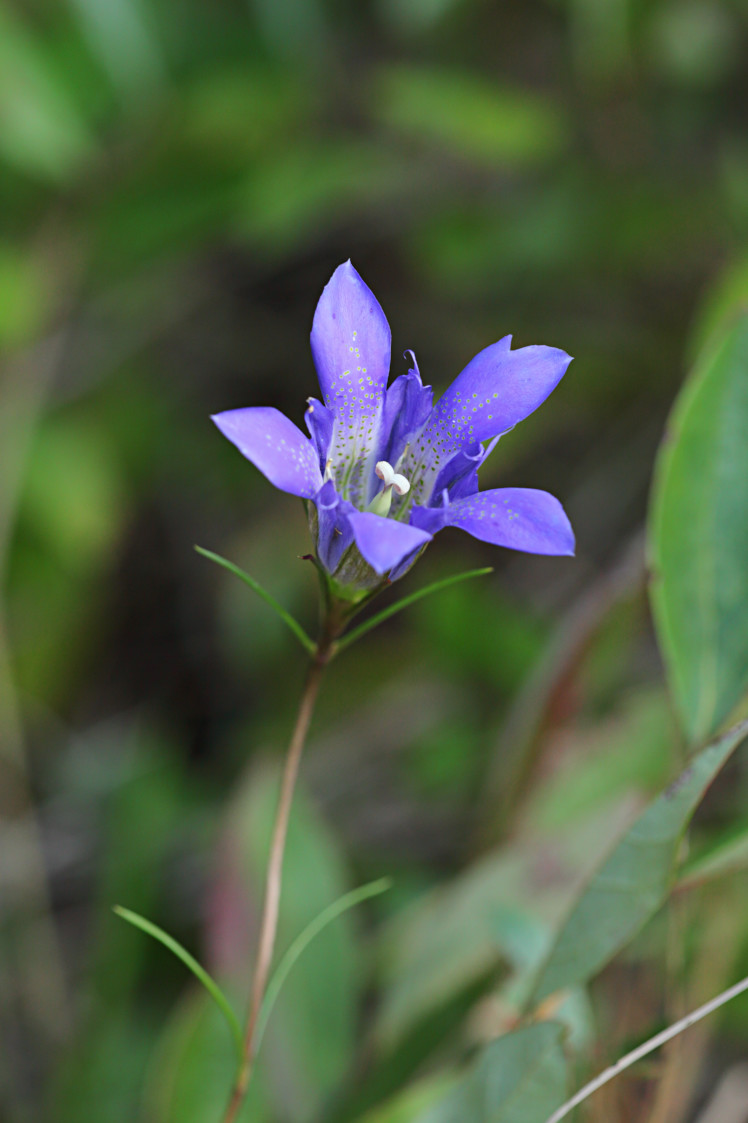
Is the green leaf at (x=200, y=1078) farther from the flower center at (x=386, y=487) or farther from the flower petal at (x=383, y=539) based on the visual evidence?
the flower petal at (x=383, y=539)

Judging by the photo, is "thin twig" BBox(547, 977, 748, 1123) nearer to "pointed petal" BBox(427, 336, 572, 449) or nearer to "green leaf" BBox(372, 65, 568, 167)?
"pointed petal" BBox(427, 336, 572, 449)

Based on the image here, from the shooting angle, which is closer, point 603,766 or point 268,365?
point 603,766

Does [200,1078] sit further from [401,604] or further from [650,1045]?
[401,604]

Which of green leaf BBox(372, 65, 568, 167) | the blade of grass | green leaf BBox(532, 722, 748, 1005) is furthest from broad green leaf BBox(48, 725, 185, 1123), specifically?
green leaf BBox(372, 65, 568, 167)

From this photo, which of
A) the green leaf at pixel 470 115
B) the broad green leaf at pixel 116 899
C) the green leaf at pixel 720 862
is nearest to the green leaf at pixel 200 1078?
the broad green leaf at pixel 116 899

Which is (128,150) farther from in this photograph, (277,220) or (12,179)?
(277,220)

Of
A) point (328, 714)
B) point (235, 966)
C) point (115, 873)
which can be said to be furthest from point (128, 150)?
point (235, 966)

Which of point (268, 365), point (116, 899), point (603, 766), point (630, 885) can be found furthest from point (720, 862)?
point (268, 365)
